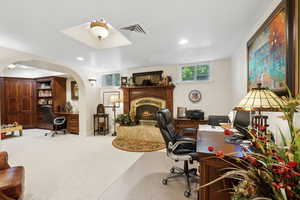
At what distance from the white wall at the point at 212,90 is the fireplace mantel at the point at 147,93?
26cm

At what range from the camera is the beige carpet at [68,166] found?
6.39 feet

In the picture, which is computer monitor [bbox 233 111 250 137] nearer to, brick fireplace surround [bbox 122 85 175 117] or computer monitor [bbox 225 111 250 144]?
computer monitor [bbox 225 111 250 144]

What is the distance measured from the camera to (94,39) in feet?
9.75

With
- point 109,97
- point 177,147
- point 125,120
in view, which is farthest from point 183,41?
point 109,97

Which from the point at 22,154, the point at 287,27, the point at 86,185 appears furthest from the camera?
the point at 22,154

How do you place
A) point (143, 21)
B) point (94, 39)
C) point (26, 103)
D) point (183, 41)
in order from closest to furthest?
point (143, 21) < point (183, 41) < point (94, 39) < point (26, 103)

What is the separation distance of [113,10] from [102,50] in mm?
1640

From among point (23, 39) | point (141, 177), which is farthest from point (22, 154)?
point (141, 177)

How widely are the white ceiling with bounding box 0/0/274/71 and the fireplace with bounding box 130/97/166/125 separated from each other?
2.01 metres

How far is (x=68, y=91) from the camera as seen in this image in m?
6.22

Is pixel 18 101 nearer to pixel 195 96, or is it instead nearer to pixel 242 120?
pixel 195 96

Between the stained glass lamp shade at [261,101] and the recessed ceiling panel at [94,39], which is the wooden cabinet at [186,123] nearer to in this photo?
the recessed ceiling panel at [94,39]

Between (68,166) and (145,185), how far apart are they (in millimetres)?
1729

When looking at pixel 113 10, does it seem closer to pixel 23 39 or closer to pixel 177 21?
pixel 177 21
